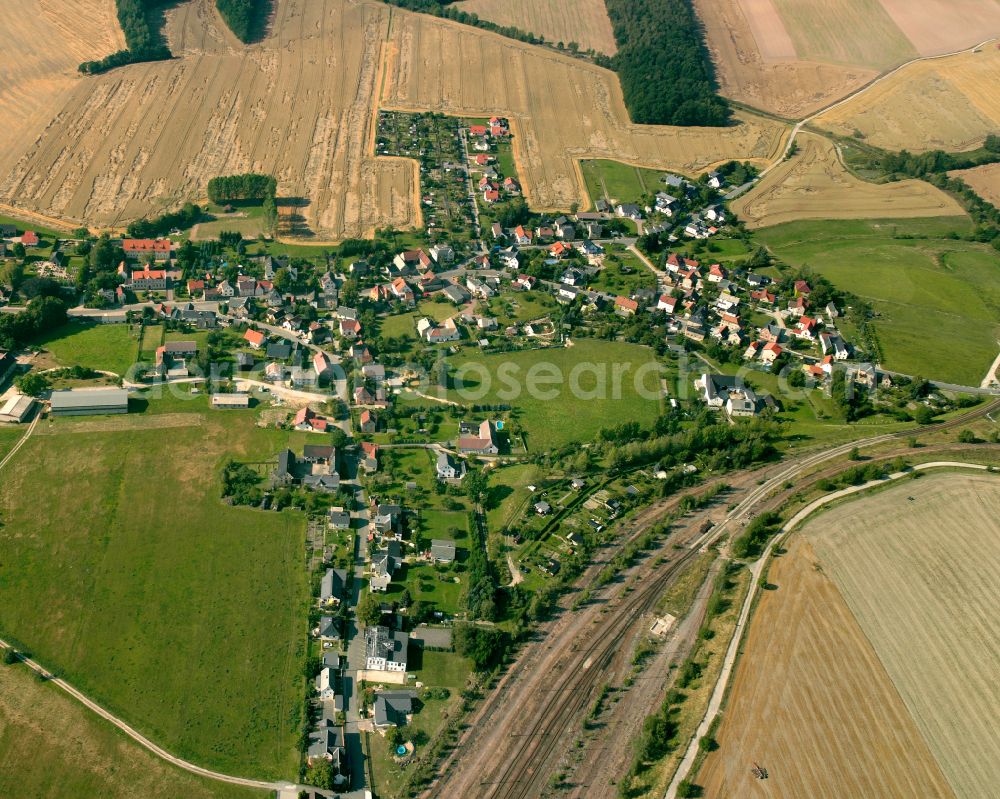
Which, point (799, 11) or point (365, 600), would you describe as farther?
point (799, 11)

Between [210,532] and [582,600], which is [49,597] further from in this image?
[582,600]

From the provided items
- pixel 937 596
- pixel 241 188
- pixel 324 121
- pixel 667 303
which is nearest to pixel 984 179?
pixel 667 303

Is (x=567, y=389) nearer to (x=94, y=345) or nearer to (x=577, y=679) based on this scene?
(x=577, y=679)

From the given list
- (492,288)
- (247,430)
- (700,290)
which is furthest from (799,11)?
(247,430)

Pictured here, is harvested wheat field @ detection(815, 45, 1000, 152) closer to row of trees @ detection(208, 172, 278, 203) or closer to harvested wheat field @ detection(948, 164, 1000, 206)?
harvested wheat field @ detection(948, 164, 1000, 206)

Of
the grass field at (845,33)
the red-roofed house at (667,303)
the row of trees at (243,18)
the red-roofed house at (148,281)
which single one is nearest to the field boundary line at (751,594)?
the red-roofed house at (667,303)

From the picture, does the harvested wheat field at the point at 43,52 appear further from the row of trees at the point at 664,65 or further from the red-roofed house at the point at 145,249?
the row of trees at the point at 664,65
